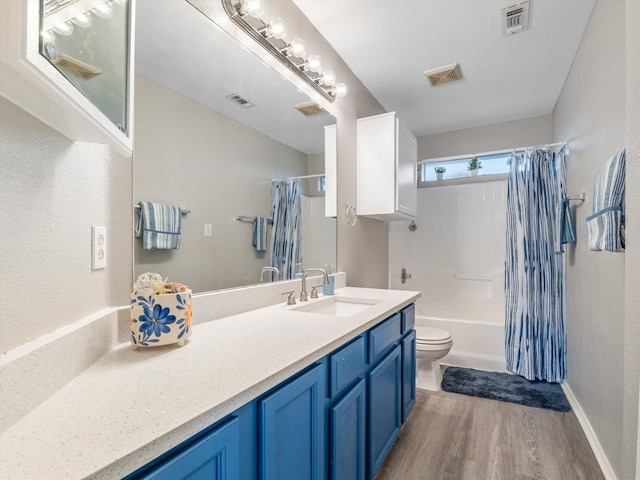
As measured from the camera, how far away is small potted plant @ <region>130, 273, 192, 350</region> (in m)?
0.92

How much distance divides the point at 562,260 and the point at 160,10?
3133 millimetres

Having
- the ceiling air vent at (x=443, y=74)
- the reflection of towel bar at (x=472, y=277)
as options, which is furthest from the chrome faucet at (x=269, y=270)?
the reflection of towel bar at (x=472, y=277)

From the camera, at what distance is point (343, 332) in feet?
3.71

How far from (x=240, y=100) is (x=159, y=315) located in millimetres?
1082

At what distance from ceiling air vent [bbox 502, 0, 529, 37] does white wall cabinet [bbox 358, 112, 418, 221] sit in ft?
2.73

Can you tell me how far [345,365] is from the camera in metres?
1.17

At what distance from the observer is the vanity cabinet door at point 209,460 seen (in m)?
0.55

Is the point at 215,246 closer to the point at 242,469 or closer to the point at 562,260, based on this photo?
the point at 242,469

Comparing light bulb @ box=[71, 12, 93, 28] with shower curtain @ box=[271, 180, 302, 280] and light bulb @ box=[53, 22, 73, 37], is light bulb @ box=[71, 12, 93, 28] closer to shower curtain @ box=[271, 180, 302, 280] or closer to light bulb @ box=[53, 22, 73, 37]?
light bulb @ box=[53, 22, 73, 37]

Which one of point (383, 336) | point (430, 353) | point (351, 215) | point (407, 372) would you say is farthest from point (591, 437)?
point (351, 215)

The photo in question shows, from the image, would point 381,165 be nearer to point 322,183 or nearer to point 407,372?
point 322,183

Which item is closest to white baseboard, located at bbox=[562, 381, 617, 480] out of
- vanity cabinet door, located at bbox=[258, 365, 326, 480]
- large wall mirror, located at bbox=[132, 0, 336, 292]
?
vanity cabinet door, located at bbox=[258, 365, 326, 480]

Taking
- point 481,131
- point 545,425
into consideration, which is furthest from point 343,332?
point 481,131

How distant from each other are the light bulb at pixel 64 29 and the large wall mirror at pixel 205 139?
518 mm
